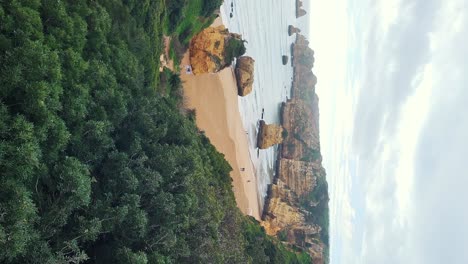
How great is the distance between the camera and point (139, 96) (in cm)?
3162

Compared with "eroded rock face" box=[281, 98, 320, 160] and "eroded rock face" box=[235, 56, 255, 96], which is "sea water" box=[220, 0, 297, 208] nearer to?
"eroded rock face" box=[281, 98, 320, 160]

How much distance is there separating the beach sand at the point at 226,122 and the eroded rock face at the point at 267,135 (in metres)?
4.20

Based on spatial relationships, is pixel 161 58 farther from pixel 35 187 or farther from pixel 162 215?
pixel 35 187

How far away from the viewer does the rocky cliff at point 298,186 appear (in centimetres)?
7600

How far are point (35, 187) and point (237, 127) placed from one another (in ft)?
155

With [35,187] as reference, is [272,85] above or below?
above

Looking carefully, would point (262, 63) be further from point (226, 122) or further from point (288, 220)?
point (288, 220)

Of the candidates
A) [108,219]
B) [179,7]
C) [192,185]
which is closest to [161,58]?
[179,7]

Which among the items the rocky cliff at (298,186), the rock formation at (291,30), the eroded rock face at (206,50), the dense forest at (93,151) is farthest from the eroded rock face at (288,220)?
the rock formation at (291,30)

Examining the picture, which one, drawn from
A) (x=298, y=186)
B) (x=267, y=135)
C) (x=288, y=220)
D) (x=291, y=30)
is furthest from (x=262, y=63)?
(x=288, y=220)

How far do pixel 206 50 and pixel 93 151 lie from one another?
98.7ft

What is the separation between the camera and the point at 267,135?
243ft

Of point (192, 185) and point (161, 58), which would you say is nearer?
point (192, 185)

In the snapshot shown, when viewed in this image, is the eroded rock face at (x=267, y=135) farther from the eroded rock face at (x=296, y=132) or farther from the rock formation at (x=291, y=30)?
the rock formation at (x=291, y=30)
